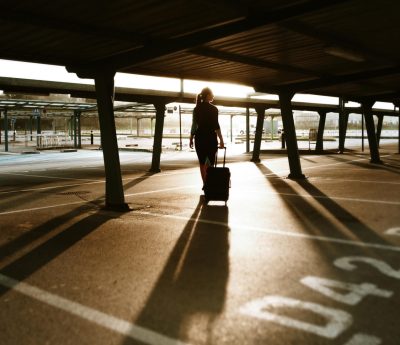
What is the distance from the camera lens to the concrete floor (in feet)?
9.66

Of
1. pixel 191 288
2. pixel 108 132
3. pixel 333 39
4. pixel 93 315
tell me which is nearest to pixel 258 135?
pixel 333 39

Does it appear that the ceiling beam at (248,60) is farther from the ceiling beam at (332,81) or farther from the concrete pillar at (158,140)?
the concrete pillar at (158,140)

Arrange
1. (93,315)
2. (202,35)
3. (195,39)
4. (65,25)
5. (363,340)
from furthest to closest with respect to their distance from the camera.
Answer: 1. (195,39)
2. (202,35)
3. (65,25)
4. (93,315)
5. (363,340)

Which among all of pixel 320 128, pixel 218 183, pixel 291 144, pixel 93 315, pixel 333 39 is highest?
pixel 333 39

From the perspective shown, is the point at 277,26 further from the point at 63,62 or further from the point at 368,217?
the point at 63,62

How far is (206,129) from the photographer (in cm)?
826

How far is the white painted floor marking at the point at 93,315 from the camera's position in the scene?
2834mm

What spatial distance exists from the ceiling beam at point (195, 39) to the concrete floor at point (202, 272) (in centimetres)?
280

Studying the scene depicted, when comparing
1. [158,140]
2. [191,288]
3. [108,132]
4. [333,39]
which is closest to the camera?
[191,288]

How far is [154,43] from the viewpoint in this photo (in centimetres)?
734

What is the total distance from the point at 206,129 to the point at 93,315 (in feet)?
18.1

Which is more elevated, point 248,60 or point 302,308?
point 248,60

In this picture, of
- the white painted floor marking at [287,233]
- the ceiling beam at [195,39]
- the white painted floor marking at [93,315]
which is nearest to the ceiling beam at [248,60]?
the ceiling beam at [195,39]

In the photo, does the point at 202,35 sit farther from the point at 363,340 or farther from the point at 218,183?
the point at 363,340
